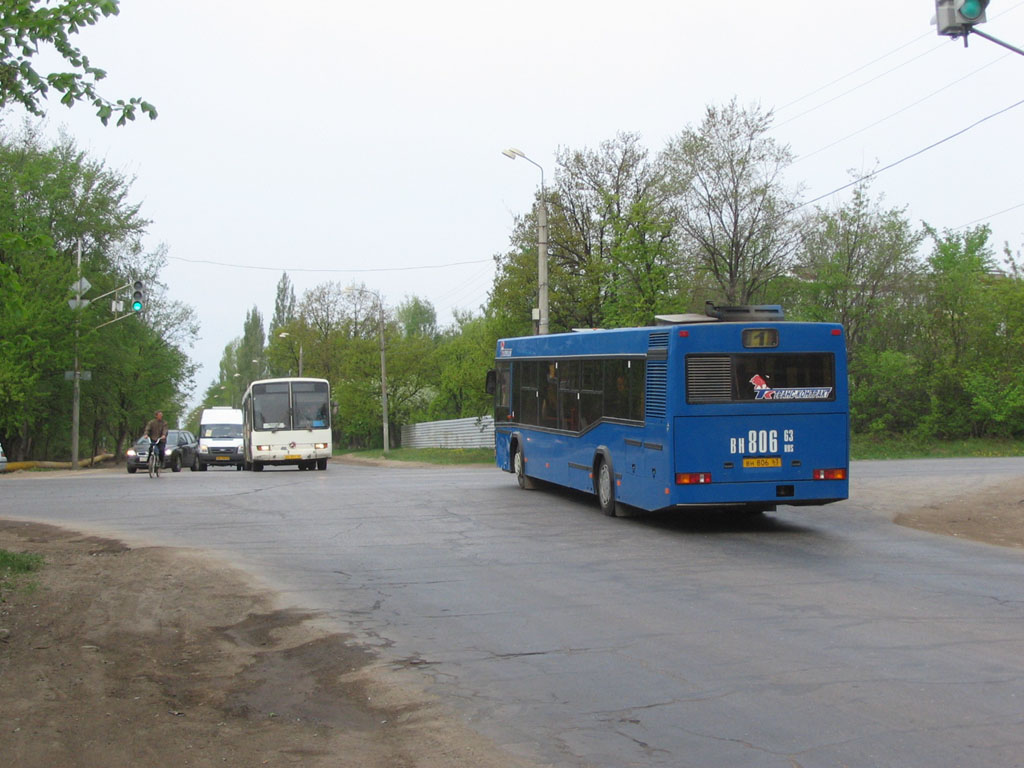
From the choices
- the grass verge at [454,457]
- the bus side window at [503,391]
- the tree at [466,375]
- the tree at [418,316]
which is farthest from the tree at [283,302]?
the bus side window at [503,391]

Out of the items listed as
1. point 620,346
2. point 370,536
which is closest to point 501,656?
point 370,536

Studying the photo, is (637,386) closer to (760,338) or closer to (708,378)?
(708,378)

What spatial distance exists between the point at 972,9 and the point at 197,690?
33.5ft

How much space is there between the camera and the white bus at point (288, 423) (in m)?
36.9

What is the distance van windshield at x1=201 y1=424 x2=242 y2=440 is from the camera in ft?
161

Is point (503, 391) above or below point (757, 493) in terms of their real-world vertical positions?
above

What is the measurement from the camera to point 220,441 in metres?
48.7

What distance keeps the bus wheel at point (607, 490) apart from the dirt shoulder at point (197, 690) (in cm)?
739

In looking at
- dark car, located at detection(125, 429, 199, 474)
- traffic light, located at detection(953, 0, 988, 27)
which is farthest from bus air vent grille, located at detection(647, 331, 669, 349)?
dark car, located at detection(125, 429, 199, 474)

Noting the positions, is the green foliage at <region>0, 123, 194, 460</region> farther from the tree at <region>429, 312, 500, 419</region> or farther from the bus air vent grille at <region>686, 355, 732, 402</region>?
the bus air vent grille at <region>686, 355, 732, 402</region>

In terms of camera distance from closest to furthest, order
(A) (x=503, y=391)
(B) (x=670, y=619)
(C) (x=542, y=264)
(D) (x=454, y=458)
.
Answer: (B) (x=670, y=619) < (A) (x=503, y=391) < (C) (x=542, y=264) < (D) (x=454, y=458)

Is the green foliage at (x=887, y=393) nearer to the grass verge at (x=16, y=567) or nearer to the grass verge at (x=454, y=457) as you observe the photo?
the grass verge at (x=454, y=457)

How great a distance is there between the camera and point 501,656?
26.2 feet

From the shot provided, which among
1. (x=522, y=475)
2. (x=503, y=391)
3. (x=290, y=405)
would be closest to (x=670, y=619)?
(x=522, y=475)
